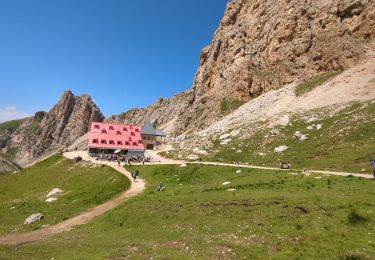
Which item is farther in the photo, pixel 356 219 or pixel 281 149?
pixel 281 149

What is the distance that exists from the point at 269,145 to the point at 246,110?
40.3 metres

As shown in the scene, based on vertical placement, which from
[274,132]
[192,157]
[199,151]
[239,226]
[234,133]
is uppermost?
[234,133]

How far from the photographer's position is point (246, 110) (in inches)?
4365

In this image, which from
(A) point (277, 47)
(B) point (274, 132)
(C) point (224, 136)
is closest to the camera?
(B) point (274, 132)

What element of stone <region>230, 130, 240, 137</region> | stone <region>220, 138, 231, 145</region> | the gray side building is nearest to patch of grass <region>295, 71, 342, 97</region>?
stone <region>230, 130, 240, 137</region>

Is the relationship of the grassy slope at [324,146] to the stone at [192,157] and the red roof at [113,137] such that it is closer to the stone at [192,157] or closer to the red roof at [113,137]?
the stone at [192,157]

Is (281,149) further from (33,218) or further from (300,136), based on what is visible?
(33,218)

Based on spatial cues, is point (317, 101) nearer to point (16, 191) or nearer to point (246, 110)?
point (246, 110)

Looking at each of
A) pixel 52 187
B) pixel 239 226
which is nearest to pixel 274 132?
pixel 52 187

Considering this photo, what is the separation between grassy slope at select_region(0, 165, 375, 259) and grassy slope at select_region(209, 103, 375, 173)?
15.8 metres

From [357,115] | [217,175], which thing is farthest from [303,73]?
[217,175]

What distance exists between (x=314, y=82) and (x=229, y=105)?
35150 millimetres

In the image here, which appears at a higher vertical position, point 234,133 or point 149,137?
point 149,137

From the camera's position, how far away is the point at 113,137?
330 feet
